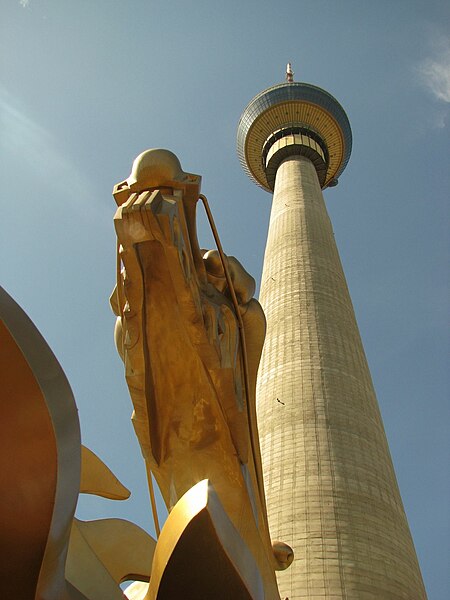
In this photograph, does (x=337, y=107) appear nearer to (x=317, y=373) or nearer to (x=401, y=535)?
(x=317, y=373)

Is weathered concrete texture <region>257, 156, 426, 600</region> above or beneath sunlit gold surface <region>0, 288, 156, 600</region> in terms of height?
above

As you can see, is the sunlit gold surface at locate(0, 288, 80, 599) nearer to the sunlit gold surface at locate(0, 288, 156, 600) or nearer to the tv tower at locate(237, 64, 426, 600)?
the sunlit gold surface at locate(0, 288, 156, 600)

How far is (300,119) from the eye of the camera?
17188 mm

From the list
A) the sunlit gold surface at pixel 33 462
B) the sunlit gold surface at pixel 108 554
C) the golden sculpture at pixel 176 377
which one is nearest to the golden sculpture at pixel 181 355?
the golden sculpture at pixel 176 377

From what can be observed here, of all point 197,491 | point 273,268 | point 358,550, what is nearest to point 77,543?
point 197,491

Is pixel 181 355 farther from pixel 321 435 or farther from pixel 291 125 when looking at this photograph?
pixel 291 125

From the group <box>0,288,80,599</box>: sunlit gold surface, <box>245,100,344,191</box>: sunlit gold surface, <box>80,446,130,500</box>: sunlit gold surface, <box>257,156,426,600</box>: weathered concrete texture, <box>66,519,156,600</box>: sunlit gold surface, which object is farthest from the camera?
<box>245,100,344,191</box>: sunlit gold surface

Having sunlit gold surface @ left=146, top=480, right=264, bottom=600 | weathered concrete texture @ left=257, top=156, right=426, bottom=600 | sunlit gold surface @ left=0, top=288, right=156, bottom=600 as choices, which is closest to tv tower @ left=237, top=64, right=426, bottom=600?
weathered concrete texture @ left=257, top=156, right=426, bottom=600

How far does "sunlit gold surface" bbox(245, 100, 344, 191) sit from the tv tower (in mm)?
4243

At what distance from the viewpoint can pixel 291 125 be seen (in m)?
17.2

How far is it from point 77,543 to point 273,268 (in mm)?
9046

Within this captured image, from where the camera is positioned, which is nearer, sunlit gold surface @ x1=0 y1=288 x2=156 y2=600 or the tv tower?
sunlit gold surface @ x1=0 y1=288 x2=156 y2=600

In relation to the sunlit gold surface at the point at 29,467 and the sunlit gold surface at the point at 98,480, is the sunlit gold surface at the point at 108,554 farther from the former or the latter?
the sunlit gold surface at the point at 29,467

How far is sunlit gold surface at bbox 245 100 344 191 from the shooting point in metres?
17.2
